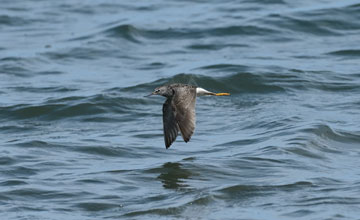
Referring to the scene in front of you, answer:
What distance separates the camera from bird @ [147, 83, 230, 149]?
9492 mm

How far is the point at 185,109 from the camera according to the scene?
31.8ft

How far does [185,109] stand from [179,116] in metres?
0.15

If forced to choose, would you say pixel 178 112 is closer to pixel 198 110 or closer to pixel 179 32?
pixel 198 110

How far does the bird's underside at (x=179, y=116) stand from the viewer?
948 centimetres

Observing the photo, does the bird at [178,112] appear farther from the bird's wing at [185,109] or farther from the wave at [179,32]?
the wave at [179,32]

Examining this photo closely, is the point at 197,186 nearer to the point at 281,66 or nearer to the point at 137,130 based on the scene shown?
the point at 137,130

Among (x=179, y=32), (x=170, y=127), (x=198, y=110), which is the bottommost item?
(x=198, y=110)

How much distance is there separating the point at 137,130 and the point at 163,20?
799 centimetres

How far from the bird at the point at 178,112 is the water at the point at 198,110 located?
58 centimetres

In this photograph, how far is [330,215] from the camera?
26.1 ft

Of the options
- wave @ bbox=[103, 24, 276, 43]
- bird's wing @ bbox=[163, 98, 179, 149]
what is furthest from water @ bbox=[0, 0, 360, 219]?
bird's wing @ bbox=[163, 98, 179, 149]

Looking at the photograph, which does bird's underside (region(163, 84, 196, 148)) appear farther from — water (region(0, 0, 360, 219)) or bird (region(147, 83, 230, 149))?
water (region(0, 0, 360, 219))

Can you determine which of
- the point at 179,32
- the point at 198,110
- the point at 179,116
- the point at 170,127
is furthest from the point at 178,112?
the point at 179,32

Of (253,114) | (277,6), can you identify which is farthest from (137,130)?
(277,6)
